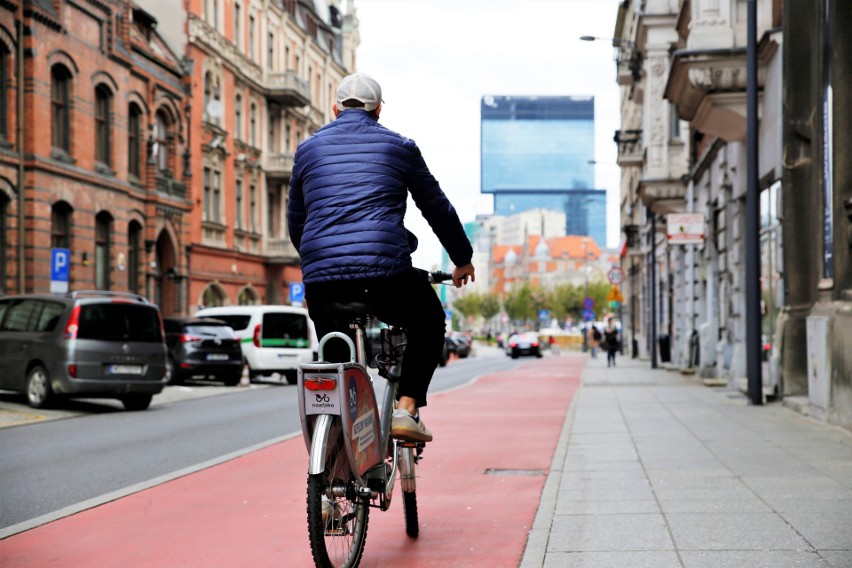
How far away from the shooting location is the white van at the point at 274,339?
27.1 m

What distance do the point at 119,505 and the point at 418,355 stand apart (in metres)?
3.50

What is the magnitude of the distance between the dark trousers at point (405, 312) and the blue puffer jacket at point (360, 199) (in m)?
0.06

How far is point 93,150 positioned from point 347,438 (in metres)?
28.2

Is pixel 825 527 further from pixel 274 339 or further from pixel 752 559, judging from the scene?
pixel 274 339

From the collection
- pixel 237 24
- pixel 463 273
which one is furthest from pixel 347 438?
pixel 237 24

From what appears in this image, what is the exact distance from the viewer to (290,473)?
9555 mm

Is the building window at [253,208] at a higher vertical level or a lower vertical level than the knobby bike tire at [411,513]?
higher

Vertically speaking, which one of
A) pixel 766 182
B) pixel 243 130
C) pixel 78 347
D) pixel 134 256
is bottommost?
pixel 78 347

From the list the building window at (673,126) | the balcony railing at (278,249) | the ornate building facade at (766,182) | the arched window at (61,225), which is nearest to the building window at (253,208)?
the balcony railing at (278,249)

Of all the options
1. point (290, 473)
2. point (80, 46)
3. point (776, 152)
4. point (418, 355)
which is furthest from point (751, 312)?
point (80, 46)

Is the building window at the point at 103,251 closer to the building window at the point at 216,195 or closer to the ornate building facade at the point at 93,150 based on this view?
the ornate building facade at the point at 93,150

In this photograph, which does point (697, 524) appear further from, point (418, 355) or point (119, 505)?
point (119, 505)

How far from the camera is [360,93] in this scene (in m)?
5.22

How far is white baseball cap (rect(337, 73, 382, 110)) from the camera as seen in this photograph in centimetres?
521
